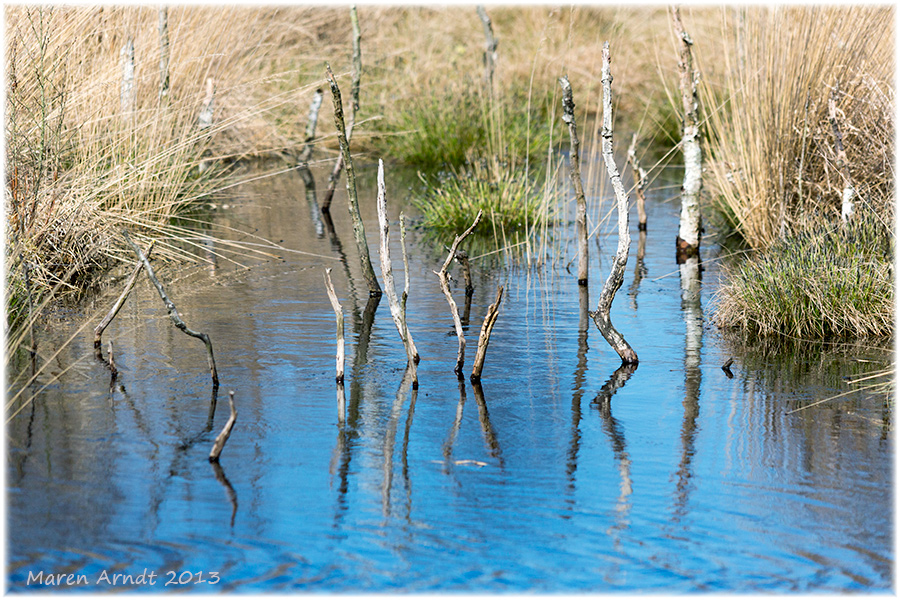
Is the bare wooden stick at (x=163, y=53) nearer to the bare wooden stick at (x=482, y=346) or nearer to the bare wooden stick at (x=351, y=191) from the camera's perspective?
the bare wooden stick at (x=351, y=191)

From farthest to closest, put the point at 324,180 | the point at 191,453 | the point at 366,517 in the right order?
the point at 324,180, the point at 191,453, the point at 366,517

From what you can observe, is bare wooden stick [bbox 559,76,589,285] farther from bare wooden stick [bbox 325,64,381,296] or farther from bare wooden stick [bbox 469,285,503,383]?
bare wooden stick [bbox 469,285,503,383]

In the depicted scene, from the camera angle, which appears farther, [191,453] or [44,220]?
[44,220]

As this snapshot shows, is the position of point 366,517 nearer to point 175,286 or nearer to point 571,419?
point 571,419

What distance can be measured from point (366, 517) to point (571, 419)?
136cm

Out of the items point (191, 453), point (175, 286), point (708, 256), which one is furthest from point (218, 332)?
point (708, 256)

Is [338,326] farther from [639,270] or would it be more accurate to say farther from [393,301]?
[639,270]

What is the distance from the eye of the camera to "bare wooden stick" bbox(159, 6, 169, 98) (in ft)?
28.4

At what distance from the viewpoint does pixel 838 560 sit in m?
3.32

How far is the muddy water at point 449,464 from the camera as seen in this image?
3.28m

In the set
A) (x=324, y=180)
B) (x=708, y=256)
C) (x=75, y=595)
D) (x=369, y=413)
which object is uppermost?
(x=324, y=180)

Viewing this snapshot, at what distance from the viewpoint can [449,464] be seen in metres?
4.09

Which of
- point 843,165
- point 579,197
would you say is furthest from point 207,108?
point 843,165

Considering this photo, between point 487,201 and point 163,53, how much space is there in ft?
9.88
